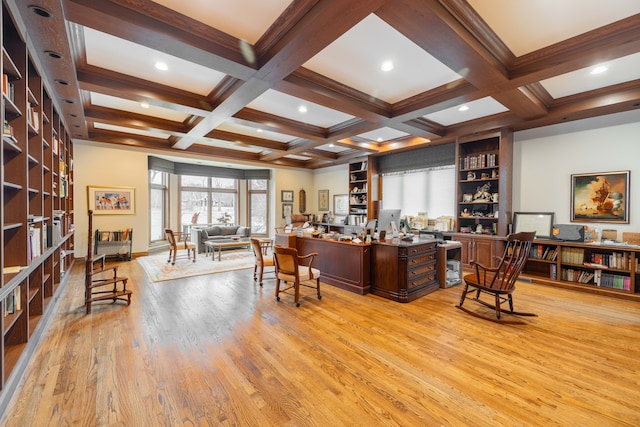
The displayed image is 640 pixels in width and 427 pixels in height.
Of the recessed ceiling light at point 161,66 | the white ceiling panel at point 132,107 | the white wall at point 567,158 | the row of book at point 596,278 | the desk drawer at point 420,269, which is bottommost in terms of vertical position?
the row of book at point 596,278

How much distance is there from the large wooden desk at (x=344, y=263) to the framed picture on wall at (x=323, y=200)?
4.79 meters

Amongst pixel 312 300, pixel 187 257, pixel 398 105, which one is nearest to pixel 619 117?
pixel 398 105

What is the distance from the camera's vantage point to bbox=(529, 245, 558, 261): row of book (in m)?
4.78

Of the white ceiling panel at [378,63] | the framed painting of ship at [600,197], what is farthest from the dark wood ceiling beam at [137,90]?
the framed painting of ship at [600,197]

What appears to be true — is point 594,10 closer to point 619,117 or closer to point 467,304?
point 619,117

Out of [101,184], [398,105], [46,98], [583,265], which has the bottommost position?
[583,265]

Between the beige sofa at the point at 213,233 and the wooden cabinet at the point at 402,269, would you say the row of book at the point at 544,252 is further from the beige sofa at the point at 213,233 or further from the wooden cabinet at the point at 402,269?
the beige sofa at the point at 213,233

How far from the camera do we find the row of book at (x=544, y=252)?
15.7 feet

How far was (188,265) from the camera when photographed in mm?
6266

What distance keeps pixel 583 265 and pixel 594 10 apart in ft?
12.4

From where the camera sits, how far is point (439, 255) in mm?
4594

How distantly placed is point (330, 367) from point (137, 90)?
421cm

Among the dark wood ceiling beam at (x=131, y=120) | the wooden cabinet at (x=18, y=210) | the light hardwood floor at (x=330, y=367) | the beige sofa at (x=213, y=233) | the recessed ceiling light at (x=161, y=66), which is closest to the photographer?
the light hardwood floor at (x=330, y=367)

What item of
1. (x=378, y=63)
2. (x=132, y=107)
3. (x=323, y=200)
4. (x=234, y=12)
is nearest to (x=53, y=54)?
(x=234, y=12)
